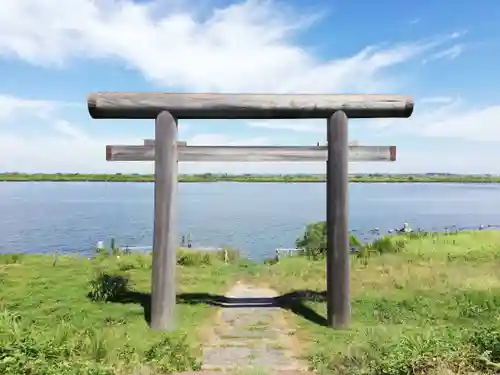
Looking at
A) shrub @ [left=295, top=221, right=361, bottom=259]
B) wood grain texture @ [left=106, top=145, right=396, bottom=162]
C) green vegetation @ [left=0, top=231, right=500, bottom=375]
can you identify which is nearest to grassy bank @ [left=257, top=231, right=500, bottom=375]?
green vegetation @ [left=0, top=231, right=500, bottom=375]

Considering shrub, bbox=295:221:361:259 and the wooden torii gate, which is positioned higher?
the wooden torii gate

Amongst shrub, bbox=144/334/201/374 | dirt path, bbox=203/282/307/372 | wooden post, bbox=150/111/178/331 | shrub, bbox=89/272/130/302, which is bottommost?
dirt path, bbox=203/282/307/372

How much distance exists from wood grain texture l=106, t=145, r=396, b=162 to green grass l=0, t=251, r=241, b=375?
7.99 feet

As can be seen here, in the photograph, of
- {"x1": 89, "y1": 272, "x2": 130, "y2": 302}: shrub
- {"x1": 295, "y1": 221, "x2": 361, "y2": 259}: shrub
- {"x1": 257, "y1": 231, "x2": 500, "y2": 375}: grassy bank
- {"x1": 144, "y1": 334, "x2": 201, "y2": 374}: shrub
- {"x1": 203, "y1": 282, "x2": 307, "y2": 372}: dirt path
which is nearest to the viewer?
{"x1": 257, "y1": 231, "x2": 500, "y2": 375}: grassy bank

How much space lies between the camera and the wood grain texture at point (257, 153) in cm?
711

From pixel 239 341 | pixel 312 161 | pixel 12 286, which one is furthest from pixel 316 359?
pixel 12 286

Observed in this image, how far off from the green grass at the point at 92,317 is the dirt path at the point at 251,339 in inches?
10.8

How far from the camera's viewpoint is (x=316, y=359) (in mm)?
5523

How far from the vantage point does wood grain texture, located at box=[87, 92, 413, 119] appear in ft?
23.1

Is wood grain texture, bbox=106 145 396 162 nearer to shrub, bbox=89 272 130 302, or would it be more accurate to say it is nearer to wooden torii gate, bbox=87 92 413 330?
wooden torii gate, bbox=87 92 413 330

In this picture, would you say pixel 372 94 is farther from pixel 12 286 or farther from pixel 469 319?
pixel 12 286

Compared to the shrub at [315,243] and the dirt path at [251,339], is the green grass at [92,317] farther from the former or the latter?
the shrub at [315,243]

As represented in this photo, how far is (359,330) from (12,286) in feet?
21.1

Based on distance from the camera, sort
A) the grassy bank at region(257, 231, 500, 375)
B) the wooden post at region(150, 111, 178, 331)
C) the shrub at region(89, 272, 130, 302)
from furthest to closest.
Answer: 1. the shrub at region(89, 272, 130, 302)
2. the wooden post at region(150, 111, 178, 331)
3. the grassy bank at region(257, 231, 500, 375)
